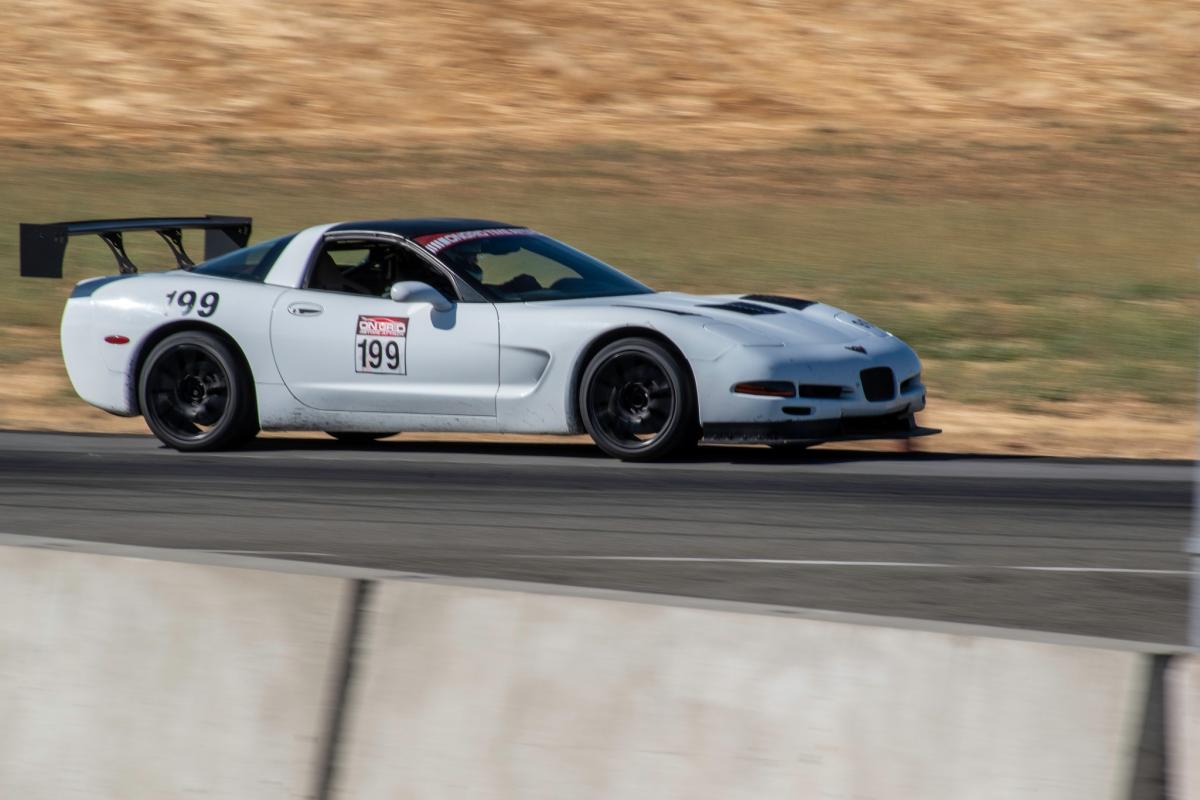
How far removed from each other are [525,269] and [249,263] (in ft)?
5.33

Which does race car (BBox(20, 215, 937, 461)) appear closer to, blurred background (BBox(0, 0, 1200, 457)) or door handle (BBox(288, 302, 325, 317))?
door handle (BBox(288, 302, 325, 317))

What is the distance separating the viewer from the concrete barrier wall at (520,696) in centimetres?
308

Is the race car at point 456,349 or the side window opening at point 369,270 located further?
the side window opening at point 369,270

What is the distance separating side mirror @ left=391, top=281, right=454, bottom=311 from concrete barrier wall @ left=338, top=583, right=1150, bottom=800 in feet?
19.4

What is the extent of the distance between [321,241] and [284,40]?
21.3 meters

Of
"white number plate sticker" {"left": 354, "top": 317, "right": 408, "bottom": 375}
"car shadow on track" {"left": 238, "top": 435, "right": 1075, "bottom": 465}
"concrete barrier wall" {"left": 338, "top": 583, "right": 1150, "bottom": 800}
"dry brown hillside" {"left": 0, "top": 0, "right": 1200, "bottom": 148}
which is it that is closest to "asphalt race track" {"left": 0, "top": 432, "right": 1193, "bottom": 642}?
"car shadow on track" {"left": 238, "top": 435, "right": 1075, "bottom": 465}

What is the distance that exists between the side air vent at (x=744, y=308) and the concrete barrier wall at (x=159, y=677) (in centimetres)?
596

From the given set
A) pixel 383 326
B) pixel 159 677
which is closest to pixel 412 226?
pixel 383 326

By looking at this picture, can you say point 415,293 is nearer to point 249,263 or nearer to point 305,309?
point 305,309

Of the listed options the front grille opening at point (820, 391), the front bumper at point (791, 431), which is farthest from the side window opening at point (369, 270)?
the front grille opening at point (820, 391)

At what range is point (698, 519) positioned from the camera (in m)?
7.74

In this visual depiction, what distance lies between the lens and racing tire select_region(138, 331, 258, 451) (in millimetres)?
10039

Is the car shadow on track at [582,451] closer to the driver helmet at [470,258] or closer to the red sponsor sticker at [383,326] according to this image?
the red sponsor sticker at [383,326]

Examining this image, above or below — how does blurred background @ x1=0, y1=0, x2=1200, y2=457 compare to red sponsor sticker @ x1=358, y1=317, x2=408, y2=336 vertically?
above
